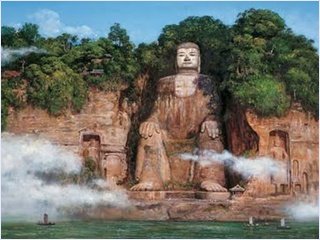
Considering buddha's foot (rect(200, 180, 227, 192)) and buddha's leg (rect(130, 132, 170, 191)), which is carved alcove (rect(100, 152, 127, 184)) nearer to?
buddha's leg (rect(130, 132, 170, 191))

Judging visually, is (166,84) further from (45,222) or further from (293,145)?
(45,222)

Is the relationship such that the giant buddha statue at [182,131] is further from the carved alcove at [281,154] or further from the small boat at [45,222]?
the small boat at [45,222]

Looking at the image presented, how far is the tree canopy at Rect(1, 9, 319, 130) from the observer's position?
17953 mm

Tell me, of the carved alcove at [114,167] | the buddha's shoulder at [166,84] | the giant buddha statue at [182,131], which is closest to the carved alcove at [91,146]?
the carved alcove at [114,167]

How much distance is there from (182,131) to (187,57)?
1.83 metres

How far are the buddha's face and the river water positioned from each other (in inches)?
173

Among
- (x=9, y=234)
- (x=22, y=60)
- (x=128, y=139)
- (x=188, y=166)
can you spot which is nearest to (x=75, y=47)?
(x=22, y=60)

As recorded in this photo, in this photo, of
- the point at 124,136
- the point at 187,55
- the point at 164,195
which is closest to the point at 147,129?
the point at 124,136

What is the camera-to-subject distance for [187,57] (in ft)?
63.4

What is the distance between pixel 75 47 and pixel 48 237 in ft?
16.9

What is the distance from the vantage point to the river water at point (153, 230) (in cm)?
1573

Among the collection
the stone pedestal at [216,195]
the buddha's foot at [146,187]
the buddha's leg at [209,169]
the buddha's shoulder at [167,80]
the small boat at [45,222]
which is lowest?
the small boat at [45,222]

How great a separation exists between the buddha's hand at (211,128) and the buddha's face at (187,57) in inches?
62.9

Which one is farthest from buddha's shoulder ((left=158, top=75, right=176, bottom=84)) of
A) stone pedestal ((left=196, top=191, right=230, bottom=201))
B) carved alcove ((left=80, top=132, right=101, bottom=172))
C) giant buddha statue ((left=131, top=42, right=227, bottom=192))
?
stone pedestal ((left=196, top=191, right=230, bottom=201))
